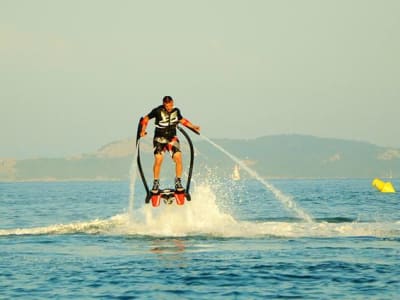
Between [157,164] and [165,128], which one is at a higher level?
[165,128]

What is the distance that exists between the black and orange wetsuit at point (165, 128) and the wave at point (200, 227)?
105 inches

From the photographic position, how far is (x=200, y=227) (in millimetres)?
28172

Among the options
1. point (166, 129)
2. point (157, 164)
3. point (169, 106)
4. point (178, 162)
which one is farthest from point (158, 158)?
point (169, 106)

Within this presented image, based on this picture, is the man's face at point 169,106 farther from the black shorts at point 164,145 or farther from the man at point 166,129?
the black shorts at point 164,145

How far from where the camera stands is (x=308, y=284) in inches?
686

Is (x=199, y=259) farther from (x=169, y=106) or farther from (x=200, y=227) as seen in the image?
(x=200, y=227)

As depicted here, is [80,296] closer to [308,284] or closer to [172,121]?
[308,284]

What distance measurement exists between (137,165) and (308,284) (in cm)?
1119

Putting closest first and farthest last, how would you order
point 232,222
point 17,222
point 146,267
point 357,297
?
1. point 357,297
2. point 146,267
3. point 232,222
4. point 17,222

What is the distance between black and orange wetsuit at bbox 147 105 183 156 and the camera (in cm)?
2609

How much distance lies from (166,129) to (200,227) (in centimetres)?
380

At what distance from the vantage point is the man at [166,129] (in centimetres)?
2608

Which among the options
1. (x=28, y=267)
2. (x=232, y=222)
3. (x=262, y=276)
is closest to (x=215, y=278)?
(x=262, y=276)

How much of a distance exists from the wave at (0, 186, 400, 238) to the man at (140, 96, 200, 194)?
1761mm
